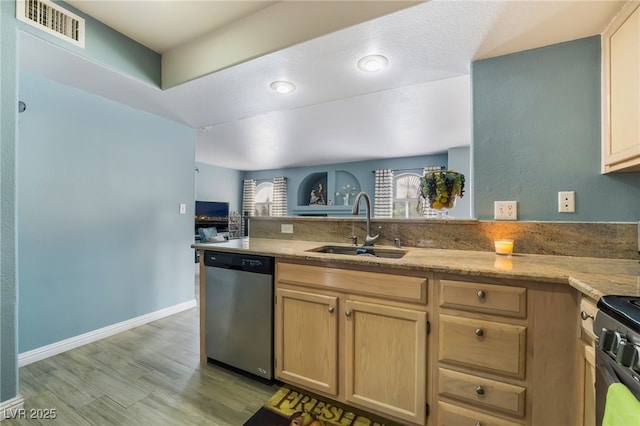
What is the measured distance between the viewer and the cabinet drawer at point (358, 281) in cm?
126

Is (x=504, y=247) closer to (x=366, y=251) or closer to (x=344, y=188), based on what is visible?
(x=366, y=251)

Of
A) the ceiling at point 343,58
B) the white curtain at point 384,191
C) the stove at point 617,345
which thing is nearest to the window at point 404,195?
the white curtain at point 384,191

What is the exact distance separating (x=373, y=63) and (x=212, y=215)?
629 cm

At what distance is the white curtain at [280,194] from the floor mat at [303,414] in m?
6.05

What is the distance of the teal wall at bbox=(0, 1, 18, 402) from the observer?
4.73 feet

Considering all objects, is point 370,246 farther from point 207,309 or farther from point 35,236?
point 35,236

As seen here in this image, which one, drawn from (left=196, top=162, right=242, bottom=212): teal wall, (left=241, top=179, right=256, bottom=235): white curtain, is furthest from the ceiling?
(left=241, top=179, right=256, bottom=235): white curtain

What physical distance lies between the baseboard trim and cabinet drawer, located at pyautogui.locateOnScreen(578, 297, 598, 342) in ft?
10.7

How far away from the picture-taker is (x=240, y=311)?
5.75 ft

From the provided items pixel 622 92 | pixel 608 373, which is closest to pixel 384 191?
pixel 622 92

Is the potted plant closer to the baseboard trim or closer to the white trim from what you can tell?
the white trim

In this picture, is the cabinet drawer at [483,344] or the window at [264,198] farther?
the window at [264,198]

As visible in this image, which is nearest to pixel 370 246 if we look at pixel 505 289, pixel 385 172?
pixel 505 289

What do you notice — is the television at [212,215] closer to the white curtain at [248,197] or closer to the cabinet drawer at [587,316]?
the white curtain at [248,197]
